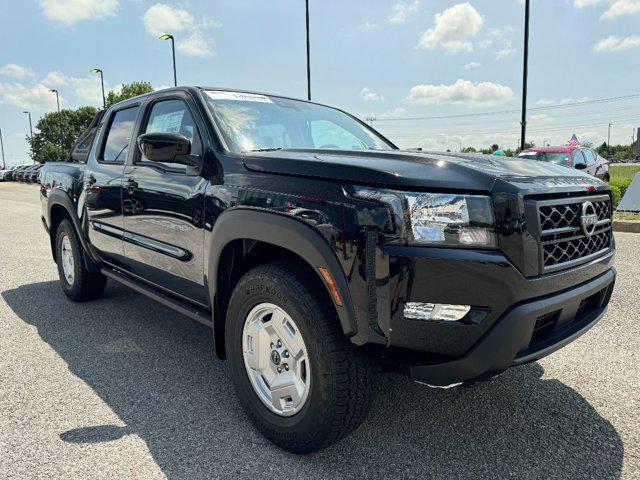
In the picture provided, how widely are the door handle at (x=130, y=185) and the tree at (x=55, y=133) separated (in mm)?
Answer: 64924

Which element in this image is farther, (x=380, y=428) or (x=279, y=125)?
(x=279, y=125)

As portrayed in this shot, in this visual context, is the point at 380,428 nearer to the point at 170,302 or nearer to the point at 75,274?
the point at 170,302

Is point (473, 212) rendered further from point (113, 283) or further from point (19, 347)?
point (113, 283)

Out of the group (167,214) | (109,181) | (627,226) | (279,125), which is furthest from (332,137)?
(627,226)

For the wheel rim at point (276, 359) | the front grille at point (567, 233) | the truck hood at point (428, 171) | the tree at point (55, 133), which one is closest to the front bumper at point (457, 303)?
the front grille at point (567, 233)

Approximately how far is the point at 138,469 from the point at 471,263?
1.70 m

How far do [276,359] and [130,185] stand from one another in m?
1.88

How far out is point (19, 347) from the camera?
3.69 meters

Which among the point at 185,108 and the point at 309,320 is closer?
the point at 309,320

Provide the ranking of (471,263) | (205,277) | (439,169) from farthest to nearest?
(205,277) < (439,169) < (471,263)

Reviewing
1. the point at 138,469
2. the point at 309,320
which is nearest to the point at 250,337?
the point at 309,320

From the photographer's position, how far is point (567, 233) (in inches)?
81.7

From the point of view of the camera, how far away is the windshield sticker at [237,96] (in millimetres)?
3099

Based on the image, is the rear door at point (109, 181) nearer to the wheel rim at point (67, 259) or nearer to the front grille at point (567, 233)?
the wheel rim at point (67, 259)
